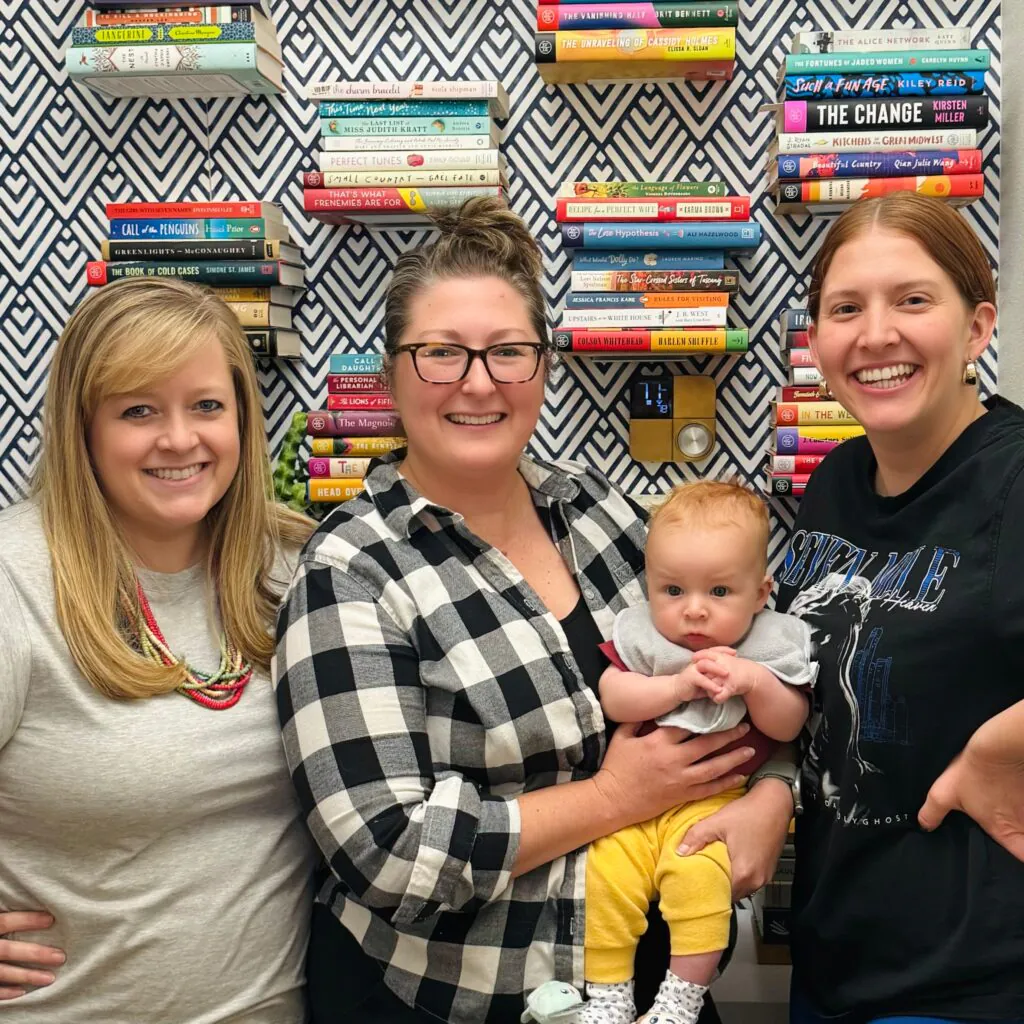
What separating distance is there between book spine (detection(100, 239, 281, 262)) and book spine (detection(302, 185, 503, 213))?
0.16 metres

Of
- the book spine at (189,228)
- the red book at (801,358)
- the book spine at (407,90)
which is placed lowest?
the red book at (801,358)

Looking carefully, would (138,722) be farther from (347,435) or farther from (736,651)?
(347,435)

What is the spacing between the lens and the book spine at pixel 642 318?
9.12 feet

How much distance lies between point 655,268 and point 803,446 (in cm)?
60

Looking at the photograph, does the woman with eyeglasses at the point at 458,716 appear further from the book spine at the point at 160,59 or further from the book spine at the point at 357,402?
the book spine at the point at 160,59

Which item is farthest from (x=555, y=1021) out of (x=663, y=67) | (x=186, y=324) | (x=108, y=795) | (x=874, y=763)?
(x=663, y=67)

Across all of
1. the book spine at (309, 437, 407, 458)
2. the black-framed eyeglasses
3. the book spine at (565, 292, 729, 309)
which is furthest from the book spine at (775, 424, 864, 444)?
the black-framed eyeglasses

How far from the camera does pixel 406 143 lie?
2.79 meters

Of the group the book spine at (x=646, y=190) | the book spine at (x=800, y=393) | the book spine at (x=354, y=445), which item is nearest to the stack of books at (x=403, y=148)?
the book spine at (x=646, y=190)

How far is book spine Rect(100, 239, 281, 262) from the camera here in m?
2.84

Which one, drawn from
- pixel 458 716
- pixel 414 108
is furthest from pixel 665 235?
pixel 458 716

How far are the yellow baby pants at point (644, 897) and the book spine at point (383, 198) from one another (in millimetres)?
1758

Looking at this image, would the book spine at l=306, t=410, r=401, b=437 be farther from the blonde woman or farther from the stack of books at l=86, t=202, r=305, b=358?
the blonde woman

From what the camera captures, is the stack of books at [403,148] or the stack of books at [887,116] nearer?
the stack of books at [887,116]
